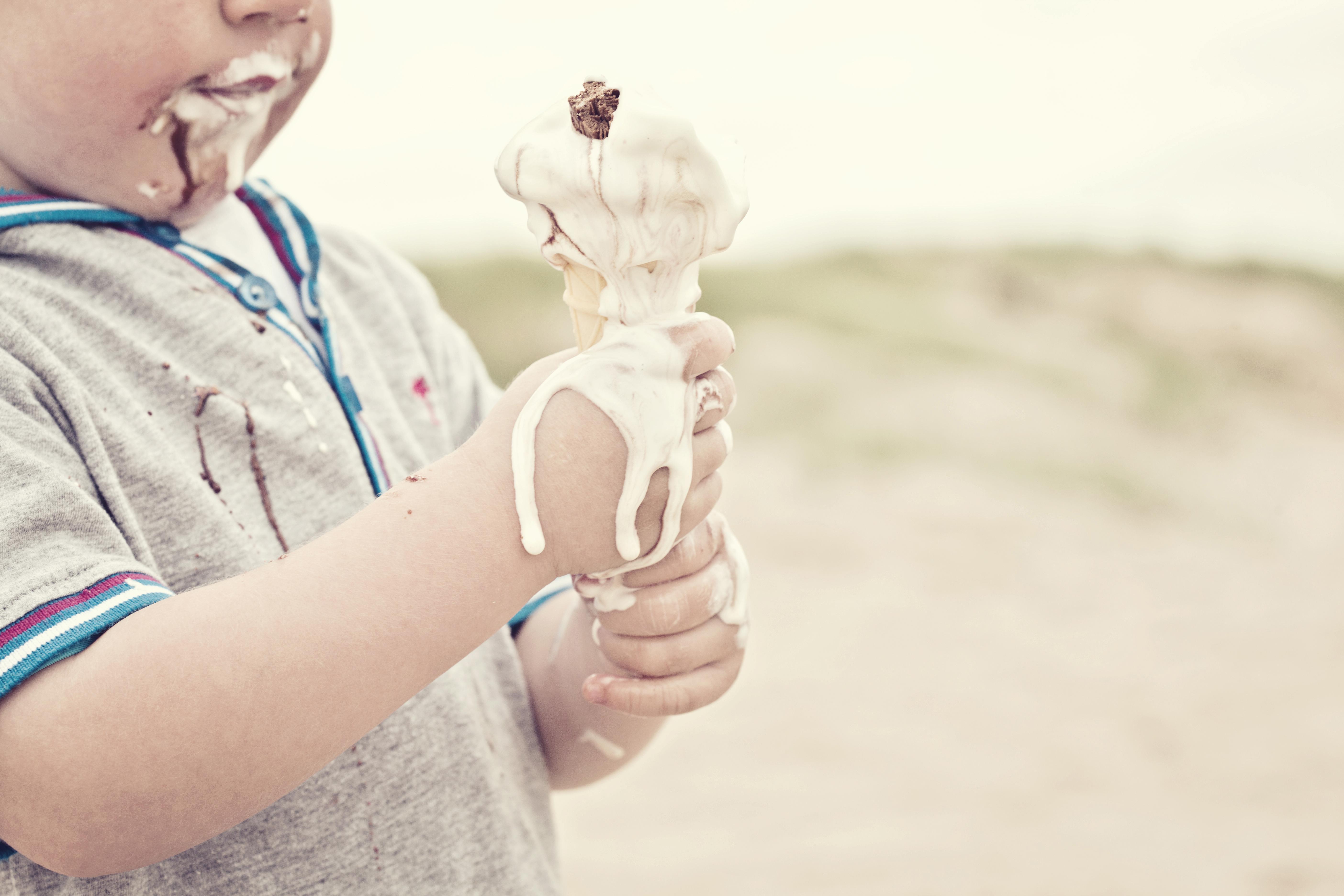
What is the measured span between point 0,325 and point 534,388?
409 millimetres

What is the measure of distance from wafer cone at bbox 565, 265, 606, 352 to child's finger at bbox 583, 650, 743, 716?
31 centimetres

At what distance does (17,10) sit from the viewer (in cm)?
83

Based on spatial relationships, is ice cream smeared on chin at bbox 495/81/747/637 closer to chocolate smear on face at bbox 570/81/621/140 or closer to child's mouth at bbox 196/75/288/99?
chocolate smear on face at bbox 570/81/621/140

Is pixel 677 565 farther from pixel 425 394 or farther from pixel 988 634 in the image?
pixel 988 634

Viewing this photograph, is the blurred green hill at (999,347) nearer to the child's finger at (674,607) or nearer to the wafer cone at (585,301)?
the child's finger at (674,607)

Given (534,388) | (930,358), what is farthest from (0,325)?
(930,358)

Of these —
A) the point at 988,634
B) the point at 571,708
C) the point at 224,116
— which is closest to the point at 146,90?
the point at 224,116

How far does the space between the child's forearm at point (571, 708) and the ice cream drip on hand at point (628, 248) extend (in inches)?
12.2

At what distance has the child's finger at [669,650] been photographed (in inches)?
37.9

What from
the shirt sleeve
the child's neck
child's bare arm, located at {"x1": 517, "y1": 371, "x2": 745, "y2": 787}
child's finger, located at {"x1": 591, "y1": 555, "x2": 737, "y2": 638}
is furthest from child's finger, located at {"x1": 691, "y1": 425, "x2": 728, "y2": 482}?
the child's neck

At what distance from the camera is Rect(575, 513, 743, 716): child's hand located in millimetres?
939

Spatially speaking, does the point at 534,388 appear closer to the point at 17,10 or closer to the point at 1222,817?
the point at 17,10

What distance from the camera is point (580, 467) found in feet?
2.62

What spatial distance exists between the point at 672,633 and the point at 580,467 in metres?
0.24
